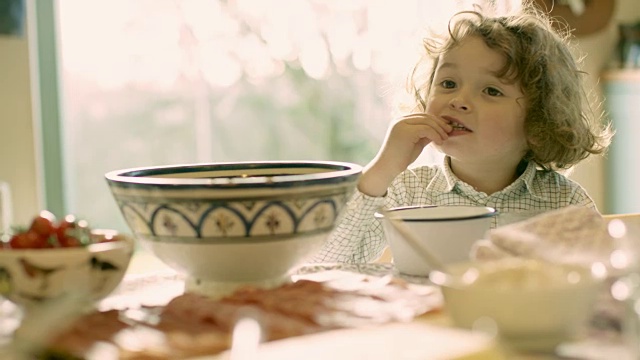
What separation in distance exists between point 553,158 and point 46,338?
1.27 meters

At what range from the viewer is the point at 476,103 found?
1.62 meters

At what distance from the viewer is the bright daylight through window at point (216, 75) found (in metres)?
4.01

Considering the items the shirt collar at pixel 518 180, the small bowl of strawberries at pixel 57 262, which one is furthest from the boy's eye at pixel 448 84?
the small bowl of strawberries at pixel 57 262

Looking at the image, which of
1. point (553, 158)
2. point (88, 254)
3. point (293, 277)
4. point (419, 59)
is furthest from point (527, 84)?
point (88, 254)

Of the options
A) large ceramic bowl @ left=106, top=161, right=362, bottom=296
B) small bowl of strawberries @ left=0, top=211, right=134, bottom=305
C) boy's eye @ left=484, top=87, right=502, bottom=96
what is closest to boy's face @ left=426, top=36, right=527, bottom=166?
boy's eye @ left=484, top=87, right=502, bottom=96

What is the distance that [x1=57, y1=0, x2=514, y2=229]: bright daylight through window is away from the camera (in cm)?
401

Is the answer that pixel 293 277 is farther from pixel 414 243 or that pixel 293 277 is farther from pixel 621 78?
pixel 621 78

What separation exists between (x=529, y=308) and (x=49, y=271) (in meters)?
0.41

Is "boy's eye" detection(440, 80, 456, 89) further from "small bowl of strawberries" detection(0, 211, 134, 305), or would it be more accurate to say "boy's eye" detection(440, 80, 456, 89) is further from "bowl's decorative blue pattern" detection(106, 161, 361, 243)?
"small bowl of strawberries" detection(0, 211, 134, 305)

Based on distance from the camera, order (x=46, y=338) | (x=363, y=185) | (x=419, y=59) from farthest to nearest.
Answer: (x=419, y=59), (x=363, y=185), (x=46, y=338)

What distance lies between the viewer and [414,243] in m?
0.79

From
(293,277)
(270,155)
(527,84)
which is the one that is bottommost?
(270,155)

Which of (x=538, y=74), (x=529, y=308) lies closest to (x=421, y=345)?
(x=529, y=308)

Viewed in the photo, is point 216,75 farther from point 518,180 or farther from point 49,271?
point 49,271
